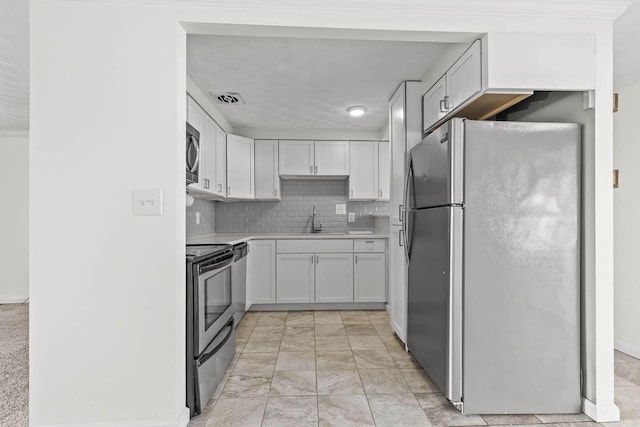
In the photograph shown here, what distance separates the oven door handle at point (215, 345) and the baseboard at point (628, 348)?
10.2ft

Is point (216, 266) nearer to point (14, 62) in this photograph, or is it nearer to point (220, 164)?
point (220, 164)

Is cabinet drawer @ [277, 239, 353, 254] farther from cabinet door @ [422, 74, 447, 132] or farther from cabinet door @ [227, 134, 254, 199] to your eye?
cabinet door @ [422, 74, 447, 132]

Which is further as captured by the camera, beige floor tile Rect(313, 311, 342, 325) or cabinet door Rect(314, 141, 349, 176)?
cabinet door Rect(314, 141, 349, 176)

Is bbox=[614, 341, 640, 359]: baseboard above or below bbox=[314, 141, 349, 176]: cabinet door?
below

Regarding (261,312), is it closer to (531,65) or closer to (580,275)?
(580,275)

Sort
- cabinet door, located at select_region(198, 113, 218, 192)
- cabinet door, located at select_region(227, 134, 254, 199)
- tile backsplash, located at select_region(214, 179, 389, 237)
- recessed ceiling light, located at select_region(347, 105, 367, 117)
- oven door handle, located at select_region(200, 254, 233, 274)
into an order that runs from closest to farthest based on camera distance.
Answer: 1. oven door handle, located at select_region(200, 254, 233, 274)
2. cabinet door, located at select_region(198, 113, 218, 192)
3. recessed ceiling light, located at select_region(347, 105, 367, 117)
4. cabinet door, located at select_region(227, 134, 254, 199)
5. tile backsplash, located at select_region(214, 179, 389, 237)

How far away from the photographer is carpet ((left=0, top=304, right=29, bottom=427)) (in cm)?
200

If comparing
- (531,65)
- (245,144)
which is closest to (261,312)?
(245,144)

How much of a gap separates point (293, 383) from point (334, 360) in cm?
47

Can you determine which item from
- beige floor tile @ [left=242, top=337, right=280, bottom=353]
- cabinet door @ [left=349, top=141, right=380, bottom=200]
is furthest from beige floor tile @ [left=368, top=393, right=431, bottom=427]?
cabinet door @ [left=349, top=141, right=380, bottom=200]

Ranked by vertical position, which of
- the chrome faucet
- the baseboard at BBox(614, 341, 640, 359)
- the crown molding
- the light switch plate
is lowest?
the baseboard at BBox(614, 341, 640, 359)

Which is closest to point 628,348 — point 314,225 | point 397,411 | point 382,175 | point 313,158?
point 397,411

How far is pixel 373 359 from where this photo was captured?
2770 millimetres

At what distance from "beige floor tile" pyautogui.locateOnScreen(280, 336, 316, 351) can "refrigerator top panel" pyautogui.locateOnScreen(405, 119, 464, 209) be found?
1.44 m
